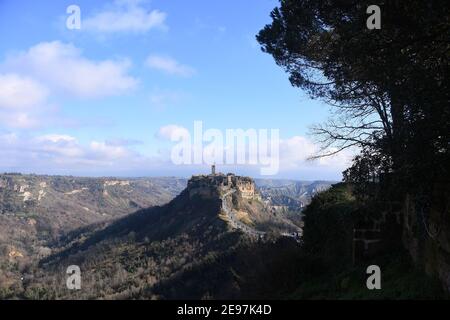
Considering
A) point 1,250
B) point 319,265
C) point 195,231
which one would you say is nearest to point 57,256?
point 1,250

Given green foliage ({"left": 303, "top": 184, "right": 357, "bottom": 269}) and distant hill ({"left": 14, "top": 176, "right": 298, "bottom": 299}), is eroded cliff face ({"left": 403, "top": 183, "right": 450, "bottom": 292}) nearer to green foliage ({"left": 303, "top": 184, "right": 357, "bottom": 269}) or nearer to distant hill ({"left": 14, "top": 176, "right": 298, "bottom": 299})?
green foliage ({"left": 303, "top": 184, "right": 357, "bottom": 269})

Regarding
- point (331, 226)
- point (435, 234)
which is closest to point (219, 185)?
point (331, 226)

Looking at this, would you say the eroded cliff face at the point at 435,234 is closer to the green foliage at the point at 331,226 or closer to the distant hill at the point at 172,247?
the green foliage at the point at 331,226

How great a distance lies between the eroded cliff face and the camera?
25.3ft

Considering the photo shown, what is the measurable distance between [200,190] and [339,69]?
345ft

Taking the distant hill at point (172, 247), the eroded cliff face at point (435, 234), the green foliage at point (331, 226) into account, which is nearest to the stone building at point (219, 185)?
the distant hill at point (172, 247)

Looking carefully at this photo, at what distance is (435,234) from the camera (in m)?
8.26

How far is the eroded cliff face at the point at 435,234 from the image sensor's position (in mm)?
7703

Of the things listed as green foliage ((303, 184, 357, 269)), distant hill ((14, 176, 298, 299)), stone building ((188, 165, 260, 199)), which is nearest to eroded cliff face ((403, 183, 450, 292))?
green foliage ((303, 184, 357, 269))

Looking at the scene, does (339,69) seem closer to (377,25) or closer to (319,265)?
(377,25)

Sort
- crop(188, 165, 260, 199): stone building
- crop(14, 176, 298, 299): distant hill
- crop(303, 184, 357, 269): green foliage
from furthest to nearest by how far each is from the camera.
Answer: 1. crop(188, 165, 260, 199): stone building
2. crop(14, 176, 298, 299): distant hill
3. crop(303, 184, 357, 269): green foliage

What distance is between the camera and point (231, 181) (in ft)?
388

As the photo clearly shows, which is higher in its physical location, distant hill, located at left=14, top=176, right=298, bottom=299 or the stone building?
the stone building
